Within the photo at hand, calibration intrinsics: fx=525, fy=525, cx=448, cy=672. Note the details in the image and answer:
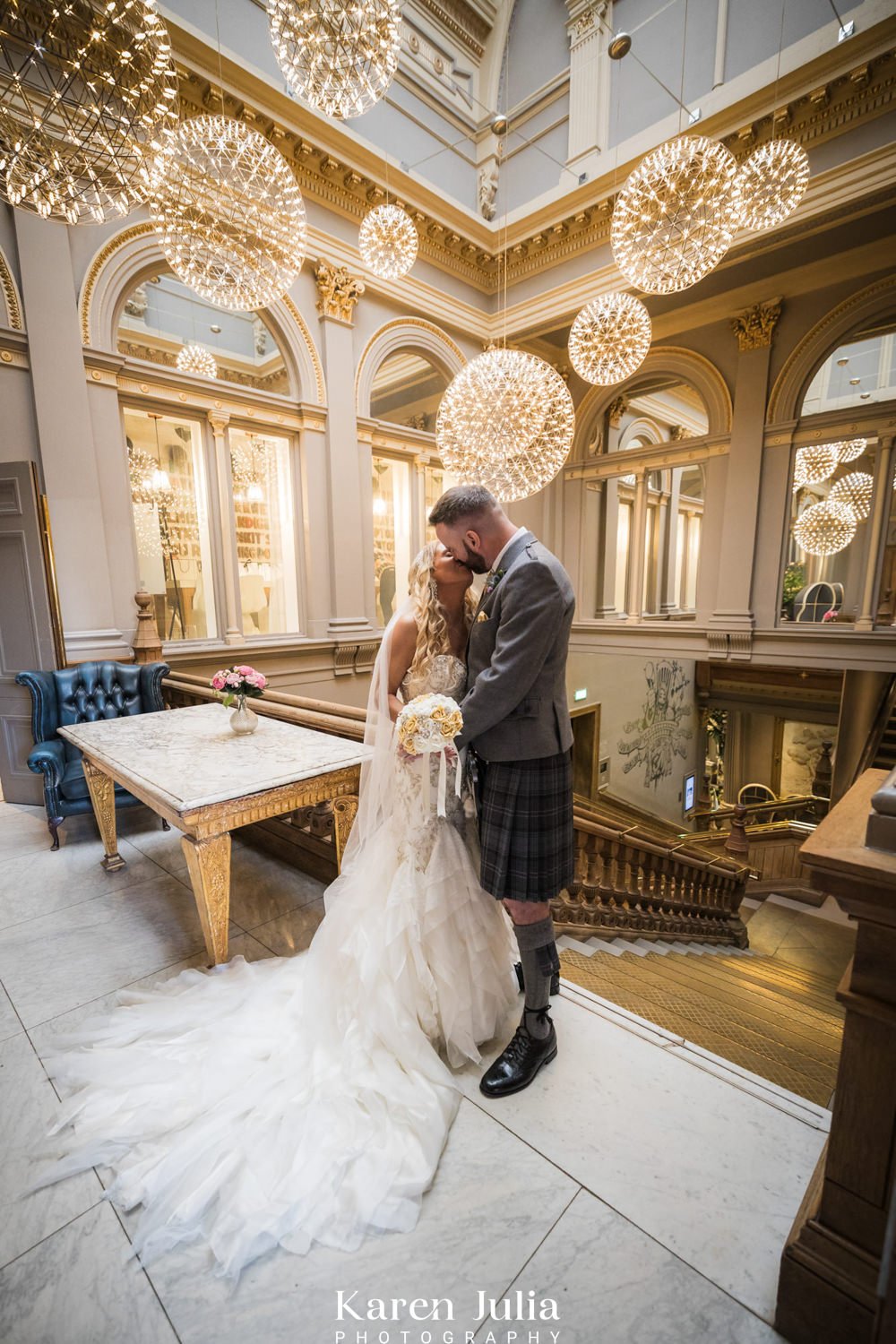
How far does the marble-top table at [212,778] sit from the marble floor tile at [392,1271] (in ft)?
3.35

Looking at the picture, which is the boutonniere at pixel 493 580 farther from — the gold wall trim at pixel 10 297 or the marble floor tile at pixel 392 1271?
the gold wall trim at pixel 10 297

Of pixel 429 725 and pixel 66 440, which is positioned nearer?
pixel 429 725

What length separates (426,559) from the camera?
1842mm

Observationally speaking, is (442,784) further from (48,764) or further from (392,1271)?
(48,764)

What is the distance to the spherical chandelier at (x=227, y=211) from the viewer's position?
8.37ft

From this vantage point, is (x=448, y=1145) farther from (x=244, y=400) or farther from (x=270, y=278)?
(x=244, y=400)

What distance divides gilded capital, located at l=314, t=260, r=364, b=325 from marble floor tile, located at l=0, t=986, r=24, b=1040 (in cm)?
673

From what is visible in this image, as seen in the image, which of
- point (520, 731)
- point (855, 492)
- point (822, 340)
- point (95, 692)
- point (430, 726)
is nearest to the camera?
point (430, 726)

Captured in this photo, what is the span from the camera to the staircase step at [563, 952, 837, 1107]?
7.18ft

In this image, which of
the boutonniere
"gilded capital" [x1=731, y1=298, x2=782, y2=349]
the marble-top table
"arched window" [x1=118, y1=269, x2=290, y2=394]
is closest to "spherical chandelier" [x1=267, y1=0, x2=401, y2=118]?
the boutonniere

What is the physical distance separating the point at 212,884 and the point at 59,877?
1.73 metres

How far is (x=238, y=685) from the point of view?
2.86 metres

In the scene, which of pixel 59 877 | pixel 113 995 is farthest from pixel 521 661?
pixel 59 877

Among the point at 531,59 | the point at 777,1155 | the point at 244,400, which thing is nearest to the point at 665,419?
the point at 531,59
